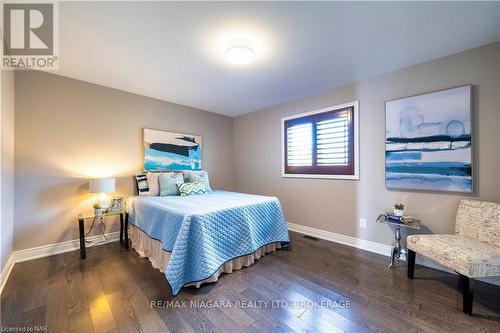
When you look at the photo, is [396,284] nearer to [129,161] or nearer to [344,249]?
[344,249]

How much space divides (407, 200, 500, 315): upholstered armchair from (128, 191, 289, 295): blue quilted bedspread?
148cm

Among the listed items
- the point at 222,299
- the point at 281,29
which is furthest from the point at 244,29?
the point at 222,299

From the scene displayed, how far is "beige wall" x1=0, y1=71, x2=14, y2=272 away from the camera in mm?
1939

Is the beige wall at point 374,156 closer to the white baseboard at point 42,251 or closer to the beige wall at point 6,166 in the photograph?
the white baseboard at point 42,251

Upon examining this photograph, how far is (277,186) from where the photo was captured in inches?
152

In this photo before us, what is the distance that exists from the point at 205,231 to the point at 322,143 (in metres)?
2.26

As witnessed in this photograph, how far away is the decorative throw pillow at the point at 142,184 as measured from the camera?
3137mm

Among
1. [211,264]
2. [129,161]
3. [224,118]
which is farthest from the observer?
[224,118]

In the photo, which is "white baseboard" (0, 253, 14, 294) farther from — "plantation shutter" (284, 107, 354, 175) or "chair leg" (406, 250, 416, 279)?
"chair leg" (406, 250, 416, 279)

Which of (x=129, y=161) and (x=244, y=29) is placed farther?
(x=129, y=161)

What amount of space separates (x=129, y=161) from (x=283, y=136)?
2640 mm

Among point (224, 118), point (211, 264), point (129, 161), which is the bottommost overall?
point (211, 264)

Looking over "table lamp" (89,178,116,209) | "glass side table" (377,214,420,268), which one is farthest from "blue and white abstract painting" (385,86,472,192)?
"table lamp" (89,178,116,209)

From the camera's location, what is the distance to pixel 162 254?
211cm
